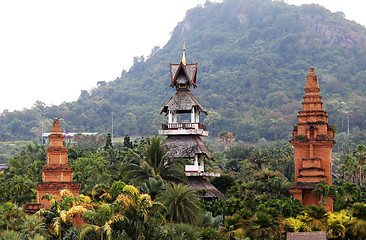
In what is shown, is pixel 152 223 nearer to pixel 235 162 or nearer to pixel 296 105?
pixel 235 162

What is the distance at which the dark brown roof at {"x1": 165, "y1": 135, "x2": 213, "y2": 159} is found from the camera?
47719 millimetres

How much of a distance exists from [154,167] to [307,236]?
13.6 metres

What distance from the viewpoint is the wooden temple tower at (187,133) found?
47531 mm

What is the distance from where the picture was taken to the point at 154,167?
145 feet

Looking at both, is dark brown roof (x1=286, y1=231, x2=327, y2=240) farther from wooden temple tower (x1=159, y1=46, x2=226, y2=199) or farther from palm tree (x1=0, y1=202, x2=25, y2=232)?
palm tree (x1=0, y1=202, x2=25, y2=232)

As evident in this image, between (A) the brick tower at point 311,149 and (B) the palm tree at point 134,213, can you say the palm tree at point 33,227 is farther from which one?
(A) the brick tower at point 311,149

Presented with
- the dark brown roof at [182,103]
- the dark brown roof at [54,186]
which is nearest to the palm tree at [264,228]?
the dark brown roof at [54,186]

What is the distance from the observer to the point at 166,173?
44.0m

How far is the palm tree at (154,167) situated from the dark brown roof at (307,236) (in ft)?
35.7

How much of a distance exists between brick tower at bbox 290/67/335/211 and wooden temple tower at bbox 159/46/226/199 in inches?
242

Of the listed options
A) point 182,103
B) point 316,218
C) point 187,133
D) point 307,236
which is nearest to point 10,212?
point 307,236

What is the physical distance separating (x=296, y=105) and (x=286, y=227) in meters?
153

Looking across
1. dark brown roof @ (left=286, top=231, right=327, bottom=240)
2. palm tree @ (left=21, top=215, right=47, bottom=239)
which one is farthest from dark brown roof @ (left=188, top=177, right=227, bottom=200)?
palm tree @ (left=21, top=215, right=47, bottom=239)

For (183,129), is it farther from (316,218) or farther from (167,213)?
(316,218)
